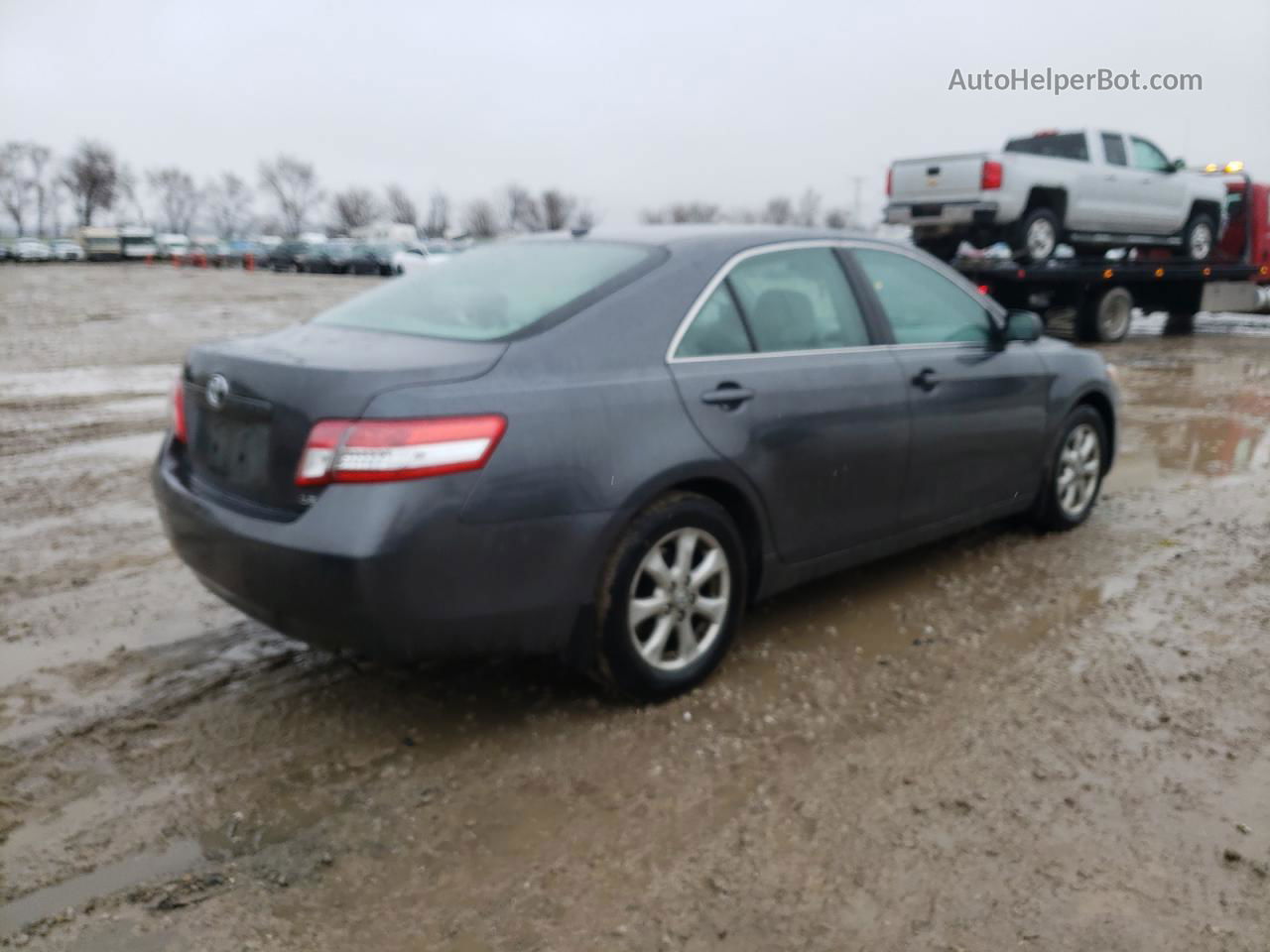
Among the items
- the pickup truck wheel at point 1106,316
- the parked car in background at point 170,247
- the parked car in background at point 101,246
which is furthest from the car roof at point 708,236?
the parked car in background at point 101,246

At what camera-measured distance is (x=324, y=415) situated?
2.95 metres

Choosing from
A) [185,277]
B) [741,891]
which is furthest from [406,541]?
[185,277]

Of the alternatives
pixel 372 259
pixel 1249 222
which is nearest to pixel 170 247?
pixel 372 259

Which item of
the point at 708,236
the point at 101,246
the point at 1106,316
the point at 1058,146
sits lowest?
the point at 1106,316

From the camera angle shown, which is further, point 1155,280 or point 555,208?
point 555,208

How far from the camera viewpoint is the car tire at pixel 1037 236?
14.0 metres

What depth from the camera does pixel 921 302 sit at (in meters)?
4.55

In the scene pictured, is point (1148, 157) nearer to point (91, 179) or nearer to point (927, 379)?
point (927, 379)

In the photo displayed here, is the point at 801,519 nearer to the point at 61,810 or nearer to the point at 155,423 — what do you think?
the point at 61,810

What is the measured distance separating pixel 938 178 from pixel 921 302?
10.4 m

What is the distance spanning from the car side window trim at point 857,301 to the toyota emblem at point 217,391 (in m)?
1.38

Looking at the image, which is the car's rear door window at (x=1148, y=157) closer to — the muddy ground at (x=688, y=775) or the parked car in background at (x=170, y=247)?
the muddy ground at (x=688, y=775)

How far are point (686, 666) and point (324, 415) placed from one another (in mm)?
1434

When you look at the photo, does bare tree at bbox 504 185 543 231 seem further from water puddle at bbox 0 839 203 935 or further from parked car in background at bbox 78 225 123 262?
water puddle at bbox 0 839 203 935
